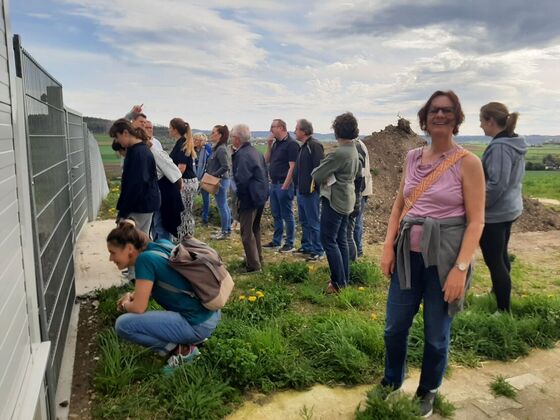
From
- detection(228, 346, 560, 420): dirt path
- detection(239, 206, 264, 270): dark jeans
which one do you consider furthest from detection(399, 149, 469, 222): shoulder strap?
detection(239, 206, 264, 270): dark jeans

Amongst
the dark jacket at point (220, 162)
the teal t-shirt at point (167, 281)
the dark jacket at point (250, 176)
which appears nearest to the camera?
the teal t-shirt at point (167, 281)

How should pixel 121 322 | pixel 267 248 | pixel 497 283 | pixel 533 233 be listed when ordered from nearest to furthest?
1. pixel 121 322
2. pixel 497 283
3. pixel 267 248
4. pixel 533 233

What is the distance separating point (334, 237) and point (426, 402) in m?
2.49

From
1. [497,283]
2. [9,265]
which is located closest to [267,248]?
[497,283]

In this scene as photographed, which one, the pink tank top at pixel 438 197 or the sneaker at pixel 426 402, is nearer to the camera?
the pink tank top at pixel 438 197

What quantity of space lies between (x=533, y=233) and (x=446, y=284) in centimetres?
884

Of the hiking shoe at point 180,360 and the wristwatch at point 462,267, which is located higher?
the wristwatch at point 462,267

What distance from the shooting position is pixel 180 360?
138 inches

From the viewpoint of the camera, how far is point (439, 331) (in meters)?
2.90

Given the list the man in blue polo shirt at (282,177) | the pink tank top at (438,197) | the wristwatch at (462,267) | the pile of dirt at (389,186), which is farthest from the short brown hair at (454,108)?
the pile of dirt at (389,186)

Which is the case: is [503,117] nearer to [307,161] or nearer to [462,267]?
[462,267]

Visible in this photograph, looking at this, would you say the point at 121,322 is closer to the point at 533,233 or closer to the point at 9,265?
the point at 9,265

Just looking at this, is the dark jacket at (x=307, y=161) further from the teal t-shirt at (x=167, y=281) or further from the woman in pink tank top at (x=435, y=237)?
the woman in pink tank top at (x=435, y=237)

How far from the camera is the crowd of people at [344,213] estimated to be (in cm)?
274
